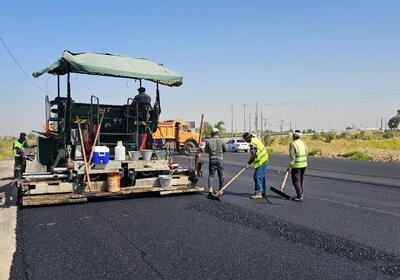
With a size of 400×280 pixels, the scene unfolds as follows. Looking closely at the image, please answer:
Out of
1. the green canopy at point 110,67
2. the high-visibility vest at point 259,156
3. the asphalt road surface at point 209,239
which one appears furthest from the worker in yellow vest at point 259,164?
the green canopy at point 110,67

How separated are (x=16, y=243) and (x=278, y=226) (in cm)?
384

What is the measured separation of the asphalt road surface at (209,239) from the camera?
4449 millimetres

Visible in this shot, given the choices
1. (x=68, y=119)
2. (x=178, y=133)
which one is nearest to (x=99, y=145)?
(x=68, y=119)

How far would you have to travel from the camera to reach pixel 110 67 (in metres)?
9.02

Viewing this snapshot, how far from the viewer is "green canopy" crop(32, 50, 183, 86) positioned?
8.73 m

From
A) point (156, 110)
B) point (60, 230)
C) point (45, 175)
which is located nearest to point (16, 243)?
point (60, 230)

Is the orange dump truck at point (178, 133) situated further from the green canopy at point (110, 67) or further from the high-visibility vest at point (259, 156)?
the high-visibility vest at point (259, 156)

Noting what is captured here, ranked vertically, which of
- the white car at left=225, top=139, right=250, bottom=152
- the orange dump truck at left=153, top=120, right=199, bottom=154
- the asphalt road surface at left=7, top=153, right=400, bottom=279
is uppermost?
the orange dump truck at left=153, top=120, right=199, bottom=154

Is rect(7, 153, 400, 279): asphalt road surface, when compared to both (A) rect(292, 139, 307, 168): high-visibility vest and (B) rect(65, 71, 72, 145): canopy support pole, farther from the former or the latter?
(B) rect(65, 71, 72, 145): canopy support pole

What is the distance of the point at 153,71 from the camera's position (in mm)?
9820

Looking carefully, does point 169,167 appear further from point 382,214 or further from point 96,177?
point 382,214

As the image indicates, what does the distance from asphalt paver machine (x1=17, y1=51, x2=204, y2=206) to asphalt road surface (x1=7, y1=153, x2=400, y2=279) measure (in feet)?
1.37

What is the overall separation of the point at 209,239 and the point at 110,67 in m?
4.91

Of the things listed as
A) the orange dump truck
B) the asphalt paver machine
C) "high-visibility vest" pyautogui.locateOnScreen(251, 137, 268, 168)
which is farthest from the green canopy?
the orange dump truck
